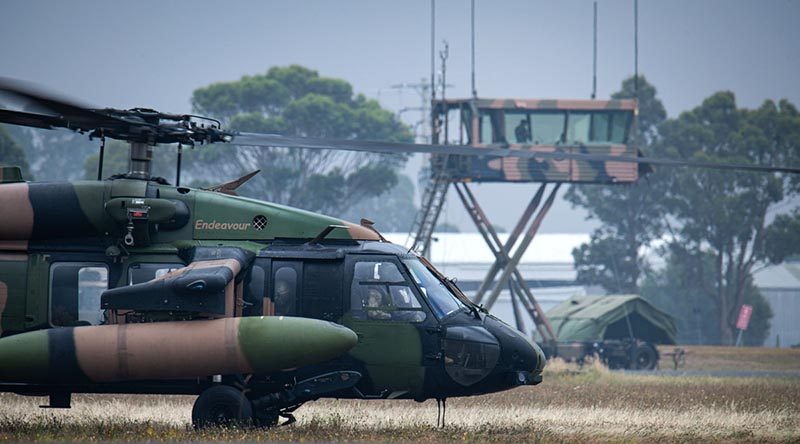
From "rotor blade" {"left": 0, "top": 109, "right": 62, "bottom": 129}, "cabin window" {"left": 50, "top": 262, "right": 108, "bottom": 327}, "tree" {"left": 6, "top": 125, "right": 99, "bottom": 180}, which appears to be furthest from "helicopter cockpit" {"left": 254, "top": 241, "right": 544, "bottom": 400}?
"tree" {"left": 6, "top": 125, "right": 99, "bottom": 180}

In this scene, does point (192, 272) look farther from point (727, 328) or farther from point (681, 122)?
point (681, 122)

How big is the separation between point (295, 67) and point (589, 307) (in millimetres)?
45765

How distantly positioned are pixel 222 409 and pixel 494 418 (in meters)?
4.31

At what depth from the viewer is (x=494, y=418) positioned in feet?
57.4

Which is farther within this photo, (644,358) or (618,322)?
(618,322)

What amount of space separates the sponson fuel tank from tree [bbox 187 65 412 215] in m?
56.3

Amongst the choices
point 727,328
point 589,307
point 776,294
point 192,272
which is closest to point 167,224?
point 192,272

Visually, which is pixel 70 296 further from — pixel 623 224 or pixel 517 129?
Result: pixel 623 224

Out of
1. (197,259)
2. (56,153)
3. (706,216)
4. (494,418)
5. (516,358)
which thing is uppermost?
(56,153)

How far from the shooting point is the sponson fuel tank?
14.5 m

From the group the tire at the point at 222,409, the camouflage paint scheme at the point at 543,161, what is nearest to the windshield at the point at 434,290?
the tire at the point at 222,409

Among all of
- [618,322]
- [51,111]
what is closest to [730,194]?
[618,322]

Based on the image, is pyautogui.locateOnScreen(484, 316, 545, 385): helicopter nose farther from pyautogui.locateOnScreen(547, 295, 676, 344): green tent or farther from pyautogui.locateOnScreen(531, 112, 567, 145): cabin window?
→ pyautogui.locateOnScreen(531, 112, 567, 145): cabin window

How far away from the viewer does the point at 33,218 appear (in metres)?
15.8
